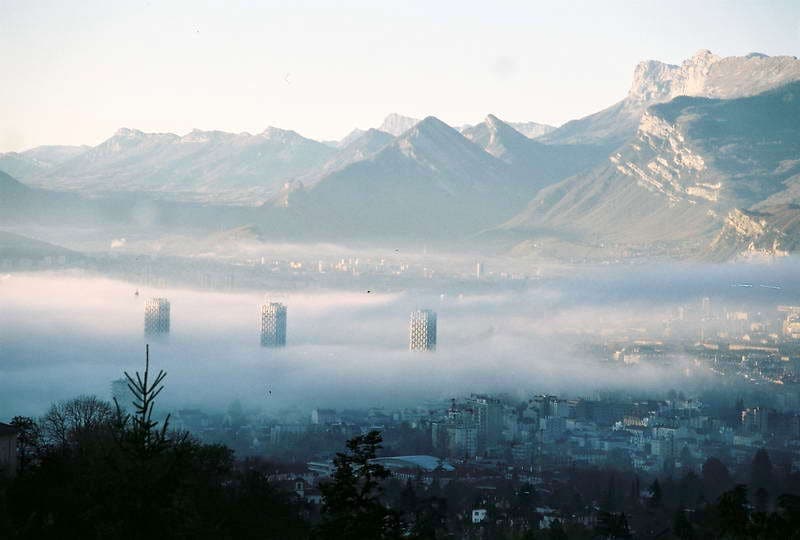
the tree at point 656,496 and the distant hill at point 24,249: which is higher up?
the distant hill at point 24,249

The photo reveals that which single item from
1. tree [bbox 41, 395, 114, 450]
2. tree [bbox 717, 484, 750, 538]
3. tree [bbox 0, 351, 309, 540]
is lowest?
tree [bbox 717, 484, 750, 538]

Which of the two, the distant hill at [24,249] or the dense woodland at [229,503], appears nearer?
the dense woodland at [229,503]

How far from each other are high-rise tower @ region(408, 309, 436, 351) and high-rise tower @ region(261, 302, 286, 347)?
12.1 meters

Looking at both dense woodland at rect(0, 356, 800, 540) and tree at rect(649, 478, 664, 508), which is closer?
dense woodland at rect(0, 356, 800, 540)

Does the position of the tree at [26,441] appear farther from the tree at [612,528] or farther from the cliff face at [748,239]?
the cliff face at [748,239]

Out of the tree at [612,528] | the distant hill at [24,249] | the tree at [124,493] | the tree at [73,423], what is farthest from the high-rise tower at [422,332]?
the tree at [124,493]

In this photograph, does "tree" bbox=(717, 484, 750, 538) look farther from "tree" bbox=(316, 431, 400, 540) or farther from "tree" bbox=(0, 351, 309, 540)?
"tree" bbox=(0, 351, 309, 540)

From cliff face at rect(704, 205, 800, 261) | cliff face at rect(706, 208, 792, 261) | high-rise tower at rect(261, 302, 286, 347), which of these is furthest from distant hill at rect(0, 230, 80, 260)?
cliff face at rect(704, 205, 800, 261)

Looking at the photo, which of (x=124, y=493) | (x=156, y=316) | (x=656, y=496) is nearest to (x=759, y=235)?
(x=156, y=316)

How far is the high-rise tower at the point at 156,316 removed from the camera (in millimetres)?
130500

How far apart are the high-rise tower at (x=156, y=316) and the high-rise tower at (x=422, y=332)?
23.1 m

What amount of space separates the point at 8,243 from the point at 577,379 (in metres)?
57.7

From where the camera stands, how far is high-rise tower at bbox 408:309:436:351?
5586 inches

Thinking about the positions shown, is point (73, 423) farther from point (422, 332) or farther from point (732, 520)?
point (422, 332)
